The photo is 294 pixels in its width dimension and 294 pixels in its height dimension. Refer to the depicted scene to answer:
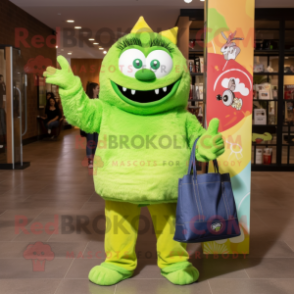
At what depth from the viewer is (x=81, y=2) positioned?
23.5 ft

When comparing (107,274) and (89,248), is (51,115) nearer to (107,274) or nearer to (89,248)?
(89,248)

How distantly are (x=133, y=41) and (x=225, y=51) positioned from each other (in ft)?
2.44

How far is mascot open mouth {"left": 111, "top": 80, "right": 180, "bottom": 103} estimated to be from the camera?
87.7 inches

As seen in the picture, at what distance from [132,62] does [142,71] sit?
0.09 metres

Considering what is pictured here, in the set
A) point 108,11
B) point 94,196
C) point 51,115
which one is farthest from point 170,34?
point 51,115

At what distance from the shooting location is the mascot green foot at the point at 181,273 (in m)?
2.39

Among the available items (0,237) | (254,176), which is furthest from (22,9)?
(0,237)

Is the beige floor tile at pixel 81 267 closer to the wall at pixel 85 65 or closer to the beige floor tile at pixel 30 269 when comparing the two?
the beige floor tile at pixel 30 269

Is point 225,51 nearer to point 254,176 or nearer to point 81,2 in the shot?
Answer: point 254,176

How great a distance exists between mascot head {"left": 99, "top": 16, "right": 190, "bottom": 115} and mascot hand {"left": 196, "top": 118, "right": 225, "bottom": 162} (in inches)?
9.4

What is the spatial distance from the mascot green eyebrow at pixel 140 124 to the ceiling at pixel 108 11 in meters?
4.71

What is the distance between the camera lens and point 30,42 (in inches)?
418

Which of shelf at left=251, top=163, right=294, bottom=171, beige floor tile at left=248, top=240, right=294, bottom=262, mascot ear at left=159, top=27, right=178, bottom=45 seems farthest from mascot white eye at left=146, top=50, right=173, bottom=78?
shelf at left=251, top=163, right=294, bottom=171

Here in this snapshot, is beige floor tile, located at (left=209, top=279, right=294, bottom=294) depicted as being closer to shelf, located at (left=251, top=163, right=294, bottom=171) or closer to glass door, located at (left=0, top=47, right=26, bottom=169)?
shelf, located at (left=251, top=163, right=294, bottom=171)
